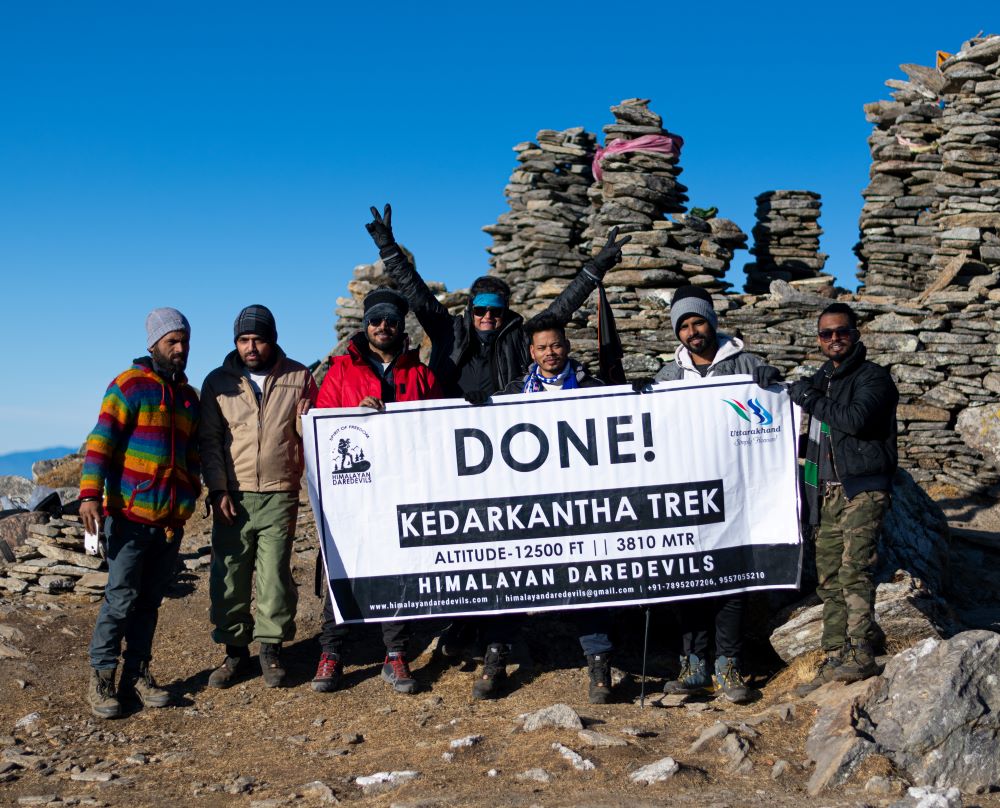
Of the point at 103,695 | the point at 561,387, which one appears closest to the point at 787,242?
the point at 561,387

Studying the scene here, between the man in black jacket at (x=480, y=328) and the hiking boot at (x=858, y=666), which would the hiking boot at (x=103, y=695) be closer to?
the man in black jacket at (x=480, y=328)

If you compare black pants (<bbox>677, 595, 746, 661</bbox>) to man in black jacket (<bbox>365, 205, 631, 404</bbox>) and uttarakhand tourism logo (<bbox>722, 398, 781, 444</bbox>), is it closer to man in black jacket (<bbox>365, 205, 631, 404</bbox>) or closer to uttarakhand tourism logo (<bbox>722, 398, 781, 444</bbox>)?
uttarakhand tourism logo (<bbox>722, 398, 781, 444</bbox>)

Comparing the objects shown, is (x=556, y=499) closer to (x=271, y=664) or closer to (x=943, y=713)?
(x=271, y=664)

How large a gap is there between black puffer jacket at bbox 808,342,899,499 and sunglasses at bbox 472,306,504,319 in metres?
2.48

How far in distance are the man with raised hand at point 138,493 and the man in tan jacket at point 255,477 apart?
26 centimetres

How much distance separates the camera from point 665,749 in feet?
18.2

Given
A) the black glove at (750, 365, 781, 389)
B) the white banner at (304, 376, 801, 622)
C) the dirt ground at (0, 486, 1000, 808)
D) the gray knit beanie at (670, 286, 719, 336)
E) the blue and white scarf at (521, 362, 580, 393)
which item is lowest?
the dirt ground at (0, 486, 1000, 808)

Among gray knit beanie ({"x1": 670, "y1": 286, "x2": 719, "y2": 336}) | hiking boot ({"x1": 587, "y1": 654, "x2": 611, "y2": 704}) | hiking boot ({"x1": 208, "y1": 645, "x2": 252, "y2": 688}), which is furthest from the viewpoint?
hiking boot ({"x1": 208, "y1": 645, "x2": 252, "y2": 688})

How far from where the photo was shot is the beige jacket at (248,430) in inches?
278

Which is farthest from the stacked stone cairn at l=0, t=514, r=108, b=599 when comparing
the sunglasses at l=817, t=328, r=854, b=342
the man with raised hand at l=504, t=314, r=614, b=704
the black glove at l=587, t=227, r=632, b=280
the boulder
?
the boulder

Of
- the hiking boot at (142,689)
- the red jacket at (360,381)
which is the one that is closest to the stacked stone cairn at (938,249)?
the red jacket at (360,381)

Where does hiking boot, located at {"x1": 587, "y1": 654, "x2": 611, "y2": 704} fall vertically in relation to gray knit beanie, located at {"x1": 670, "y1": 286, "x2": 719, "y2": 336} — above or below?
below

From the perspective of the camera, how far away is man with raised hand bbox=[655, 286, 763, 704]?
6590mm

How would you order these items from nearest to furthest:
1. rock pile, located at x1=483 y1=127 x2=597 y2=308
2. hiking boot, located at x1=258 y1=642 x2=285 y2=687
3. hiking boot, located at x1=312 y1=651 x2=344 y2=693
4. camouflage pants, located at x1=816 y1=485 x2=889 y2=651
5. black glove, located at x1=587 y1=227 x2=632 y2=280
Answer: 1. camouflage pants, located at x1=816 y1=485 x2=889 y2=651
2. hiking boot, located at x1=312 y1=651 x2=344 y2=693
3. hiking boot, located at x1=258 y1=642 x2=285 y2=687
4. black glove, located at x1=587 y1=227 x2=632 y2=280
5. rock pile, located at x1=483 y1=127 x2=597 y2=308
